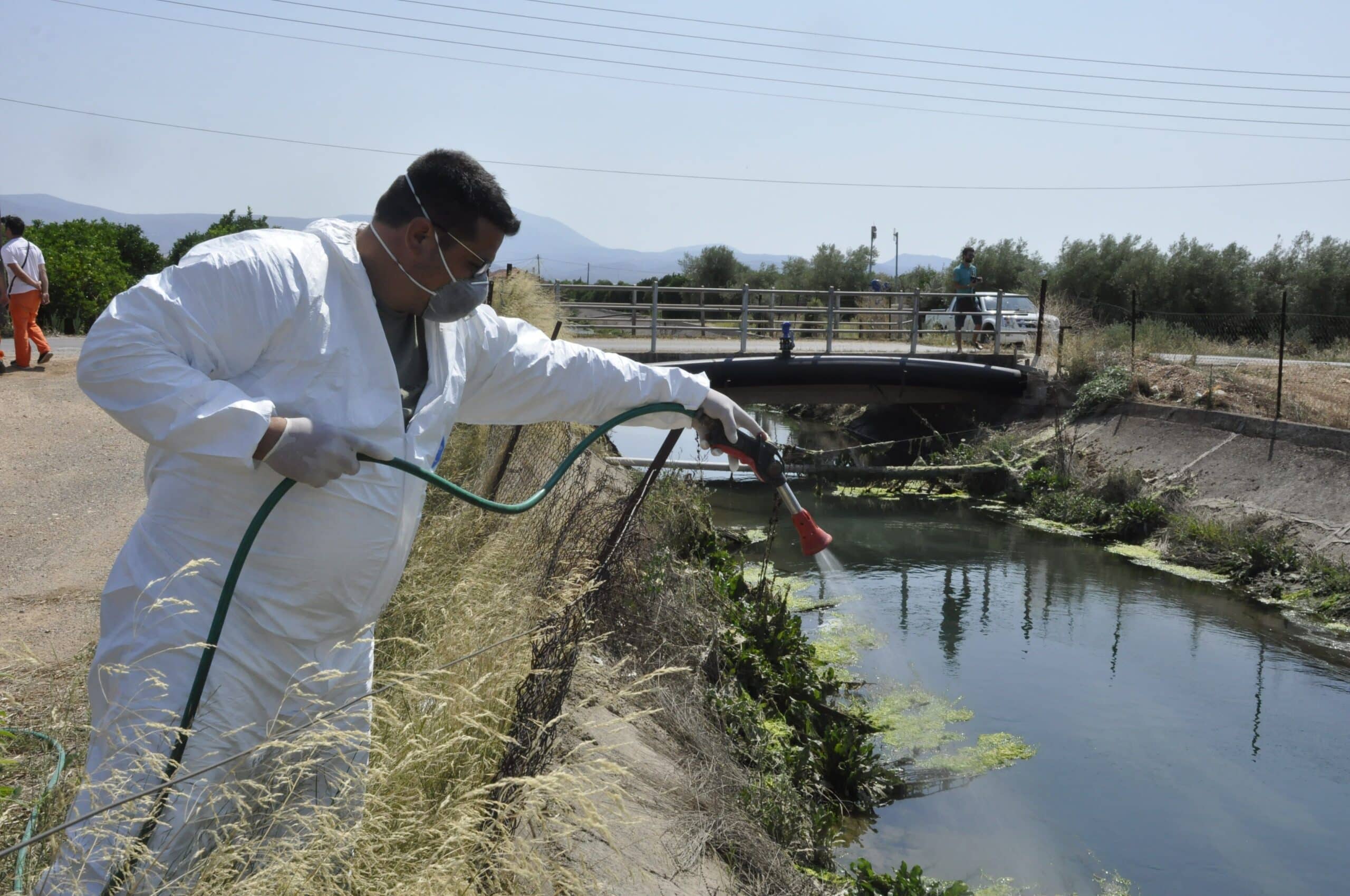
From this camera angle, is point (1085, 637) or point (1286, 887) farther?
point (1085, 637)

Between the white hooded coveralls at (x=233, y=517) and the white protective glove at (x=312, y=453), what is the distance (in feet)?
0.16

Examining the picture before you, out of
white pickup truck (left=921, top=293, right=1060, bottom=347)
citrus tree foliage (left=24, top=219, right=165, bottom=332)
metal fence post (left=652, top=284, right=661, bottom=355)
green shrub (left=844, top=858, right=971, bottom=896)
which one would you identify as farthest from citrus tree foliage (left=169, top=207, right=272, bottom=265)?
green shrub (left=844, top=858, right=971, bottom=896)

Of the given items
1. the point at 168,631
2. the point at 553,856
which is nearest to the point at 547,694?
the point at 553,856

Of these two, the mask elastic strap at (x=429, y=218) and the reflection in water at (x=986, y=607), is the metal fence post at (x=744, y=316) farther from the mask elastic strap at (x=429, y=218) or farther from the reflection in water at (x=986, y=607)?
the mask elastic strap at (x=429, y=218)

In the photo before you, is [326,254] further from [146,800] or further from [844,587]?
[844,587]

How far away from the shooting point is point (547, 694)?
3369mm

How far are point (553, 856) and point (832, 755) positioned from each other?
3602mm

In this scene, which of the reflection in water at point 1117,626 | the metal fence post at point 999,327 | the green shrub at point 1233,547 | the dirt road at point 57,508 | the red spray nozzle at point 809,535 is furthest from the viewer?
the metal fence post at point 999,327

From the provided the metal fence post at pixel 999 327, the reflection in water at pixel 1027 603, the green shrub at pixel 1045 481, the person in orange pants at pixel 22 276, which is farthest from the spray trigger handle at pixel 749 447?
the metal fence post at pixel 999 327

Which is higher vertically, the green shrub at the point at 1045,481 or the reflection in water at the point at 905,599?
the green shrub at the point at 1045,481

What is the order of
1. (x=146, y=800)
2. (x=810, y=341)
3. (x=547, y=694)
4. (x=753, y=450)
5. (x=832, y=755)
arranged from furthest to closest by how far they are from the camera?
(x=810, y=341) → (x=832, y=755) → (x=547, y=694) → (x=753, y=450) → (x=146, y=800)

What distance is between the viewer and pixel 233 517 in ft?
6.46

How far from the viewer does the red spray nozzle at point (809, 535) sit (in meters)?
3.16

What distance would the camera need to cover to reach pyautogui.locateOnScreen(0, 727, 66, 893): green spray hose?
1.84 metres
